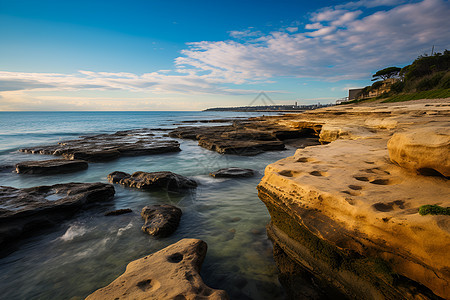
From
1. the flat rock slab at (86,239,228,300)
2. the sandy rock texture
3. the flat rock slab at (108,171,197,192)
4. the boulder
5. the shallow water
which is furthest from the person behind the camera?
the flat rock slab at (108,171,197,192)

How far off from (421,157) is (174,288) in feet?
11.3

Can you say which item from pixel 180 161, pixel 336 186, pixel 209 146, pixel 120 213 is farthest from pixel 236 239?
pixel 209 146

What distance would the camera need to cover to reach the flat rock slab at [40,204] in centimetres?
427

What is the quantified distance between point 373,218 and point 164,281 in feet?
8.00

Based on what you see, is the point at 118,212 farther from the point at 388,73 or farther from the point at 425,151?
the point at 388,73

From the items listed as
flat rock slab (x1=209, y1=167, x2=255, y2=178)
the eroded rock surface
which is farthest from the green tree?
flat rock slab (x1=209, y1=167, x2=255, y2=178)

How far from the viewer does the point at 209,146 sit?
48.1 ft

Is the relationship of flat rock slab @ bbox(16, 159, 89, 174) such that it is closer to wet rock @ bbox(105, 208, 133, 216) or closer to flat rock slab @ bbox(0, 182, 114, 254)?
flat rock slab @ bbox(0, 182, 114, 254)

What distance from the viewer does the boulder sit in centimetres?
246

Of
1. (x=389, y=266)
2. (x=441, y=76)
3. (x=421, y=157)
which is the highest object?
(x=441, y=76)

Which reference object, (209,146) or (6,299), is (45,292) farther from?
(209,146)

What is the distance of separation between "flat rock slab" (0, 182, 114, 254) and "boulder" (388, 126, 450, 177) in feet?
22.2

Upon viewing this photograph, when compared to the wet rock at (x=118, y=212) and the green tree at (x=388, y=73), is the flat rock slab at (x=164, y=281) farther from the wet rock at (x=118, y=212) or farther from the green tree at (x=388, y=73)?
the green tree at (x=388, y=73)

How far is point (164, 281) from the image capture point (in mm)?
2557
